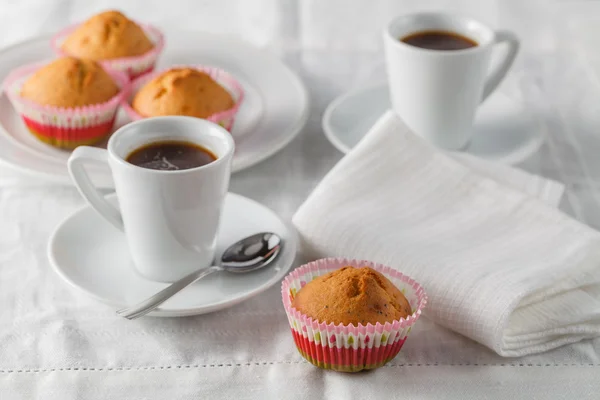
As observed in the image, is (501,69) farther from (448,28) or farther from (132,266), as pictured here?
(132,266)

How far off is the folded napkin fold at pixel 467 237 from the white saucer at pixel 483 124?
0.59 ft

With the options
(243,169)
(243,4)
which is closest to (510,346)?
(243,169)

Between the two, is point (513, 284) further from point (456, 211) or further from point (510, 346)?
point (456, 211)

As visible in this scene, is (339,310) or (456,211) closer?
(339,310)

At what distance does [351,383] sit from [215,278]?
246mm

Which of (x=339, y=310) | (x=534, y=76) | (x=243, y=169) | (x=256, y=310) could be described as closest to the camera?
A: (x=339, y=310)

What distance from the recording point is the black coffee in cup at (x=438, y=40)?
152cm

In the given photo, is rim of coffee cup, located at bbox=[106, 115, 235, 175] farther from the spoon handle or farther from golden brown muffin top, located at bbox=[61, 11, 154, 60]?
golden brown muffin top, located at bbox=[61, 11, 154, 60]

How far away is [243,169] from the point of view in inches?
57.7

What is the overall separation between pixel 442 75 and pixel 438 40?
0.11 metres

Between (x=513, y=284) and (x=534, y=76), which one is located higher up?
(x=513, y=284)

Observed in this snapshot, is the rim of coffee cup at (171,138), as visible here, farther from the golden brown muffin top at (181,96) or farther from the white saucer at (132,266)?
the golden brown muffin top at (181,96)

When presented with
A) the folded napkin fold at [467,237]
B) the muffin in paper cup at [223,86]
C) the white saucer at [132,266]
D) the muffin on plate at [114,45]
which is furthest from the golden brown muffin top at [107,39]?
the folded napkin fold at [467,237]

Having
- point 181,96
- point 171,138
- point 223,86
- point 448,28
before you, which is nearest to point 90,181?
point 171,138
